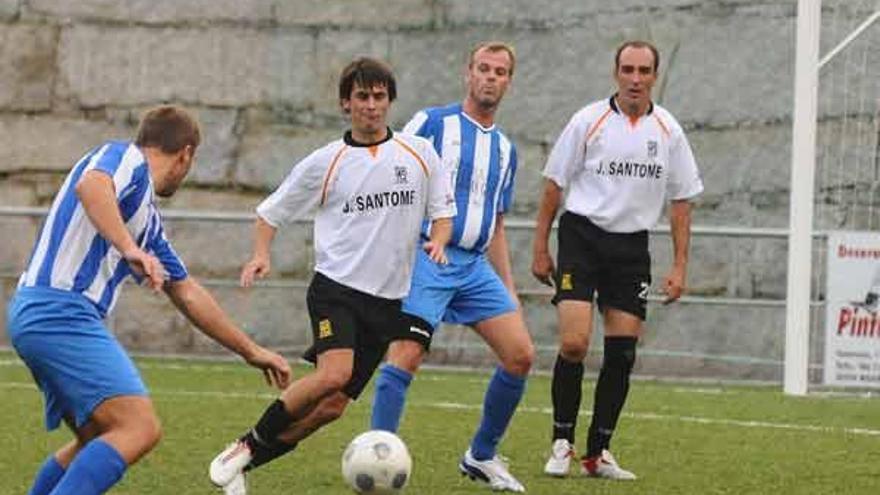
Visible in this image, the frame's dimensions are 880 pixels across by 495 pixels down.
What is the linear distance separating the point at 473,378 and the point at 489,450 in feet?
19.5

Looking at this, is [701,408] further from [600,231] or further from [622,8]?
[622,8]

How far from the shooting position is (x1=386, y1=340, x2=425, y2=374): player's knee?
979cm

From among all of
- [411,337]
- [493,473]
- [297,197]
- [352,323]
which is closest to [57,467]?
[352,323]

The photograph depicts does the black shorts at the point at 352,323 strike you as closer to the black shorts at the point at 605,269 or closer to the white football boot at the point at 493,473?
the white football boot at the point at 493,473

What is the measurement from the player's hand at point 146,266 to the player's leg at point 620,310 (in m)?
3.55

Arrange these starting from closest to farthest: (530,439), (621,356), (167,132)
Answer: (167,132), (621,356), (530,439)

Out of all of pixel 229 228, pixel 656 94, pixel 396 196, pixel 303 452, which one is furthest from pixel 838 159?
pixel 396 196

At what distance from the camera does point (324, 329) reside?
365 inches

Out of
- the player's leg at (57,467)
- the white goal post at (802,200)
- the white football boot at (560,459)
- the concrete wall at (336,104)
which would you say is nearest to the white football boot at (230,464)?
the player's leg at (57,467)

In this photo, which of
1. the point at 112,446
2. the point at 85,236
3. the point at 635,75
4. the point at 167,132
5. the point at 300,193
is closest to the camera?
the point at 112,446

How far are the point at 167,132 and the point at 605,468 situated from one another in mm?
3268

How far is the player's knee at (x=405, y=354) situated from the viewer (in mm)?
9789

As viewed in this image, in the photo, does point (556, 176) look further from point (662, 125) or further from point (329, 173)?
point (329, 173)

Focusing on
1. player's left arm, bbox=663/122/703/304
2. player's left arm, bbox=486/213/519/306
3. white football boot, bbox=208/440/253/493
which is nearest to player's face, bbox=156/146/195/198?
white football boot, bbox=208/440/253/493
